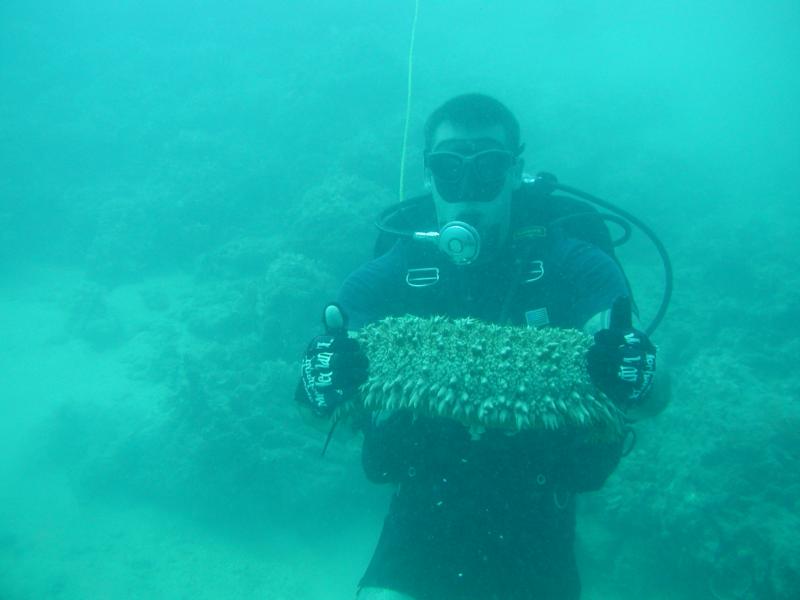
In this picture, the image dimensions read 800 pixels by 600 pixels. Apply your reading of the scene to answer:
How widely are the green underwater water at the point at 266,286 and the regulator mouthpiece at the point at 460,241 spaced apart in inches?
205

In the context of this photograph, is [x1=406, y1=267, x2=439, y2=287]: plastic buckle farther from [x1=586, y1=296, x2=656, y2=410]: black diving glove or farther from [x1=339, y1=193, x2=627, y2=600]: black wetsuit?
[x1=586, y1=296, x2=656, y2=410]: black diving glove

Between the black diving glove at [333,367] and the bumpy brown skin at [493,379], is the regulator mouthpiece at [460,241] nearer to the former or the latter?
the bumpy brown skin at [493,379]

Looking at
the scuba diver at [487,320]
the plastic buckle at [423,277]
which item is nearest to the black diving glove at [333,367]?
the scuba diver at [487,320]

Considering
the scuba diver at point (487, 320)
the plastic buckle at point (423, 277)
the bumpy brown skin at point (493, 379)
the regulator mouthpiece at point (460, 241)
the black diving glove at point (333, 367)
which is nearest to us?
the bumpy brown skin at point (493, 379)

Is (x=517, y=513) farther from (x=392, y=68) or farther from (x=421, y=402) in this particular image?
(x=392, y=68)

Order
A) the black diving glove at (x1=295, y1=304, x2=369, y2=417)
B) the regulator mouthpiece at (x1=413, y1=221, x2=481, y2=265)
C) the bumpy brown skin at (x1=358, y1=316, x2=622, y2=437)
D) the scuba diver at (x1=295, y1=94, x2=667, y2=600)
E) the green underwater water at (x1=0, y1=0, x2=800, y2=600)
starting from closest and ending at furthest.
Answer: the bumpy brown skin at (x1=358, y1=316, x2=622, y2=437) < the black diving glove at (x1=295, y1=304, x2=369, y2=417) < the scuba diver at (x1=295, y1=94, x2=667, y2=600) < the regulator mouthpiece at (x1=413, y1=221, x2=481, y2=265) < the green underwater water at (x1=0, y1=0, x2=800, y2=600)

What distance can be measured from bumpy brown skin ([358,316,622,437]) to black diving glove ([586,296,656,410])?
0.19ft

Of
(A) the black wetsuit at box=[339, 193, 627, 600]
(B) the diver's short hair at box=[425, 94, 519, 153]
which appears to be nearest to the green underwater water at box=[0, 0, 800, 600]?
(A) the black wetsuit at box=[339, 193, 627, 600]

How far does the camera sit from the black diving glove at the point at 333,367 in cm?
209

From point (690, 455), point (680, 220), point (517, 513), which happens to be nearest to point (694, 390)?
point (690, 455)

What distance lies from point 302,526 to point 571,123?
2054 centimetres

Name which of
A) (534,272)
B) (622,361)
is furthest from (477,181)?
(622,361)

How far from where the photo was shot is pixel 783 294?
1011cm

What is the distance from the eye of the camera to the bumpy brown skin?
6.27ft
